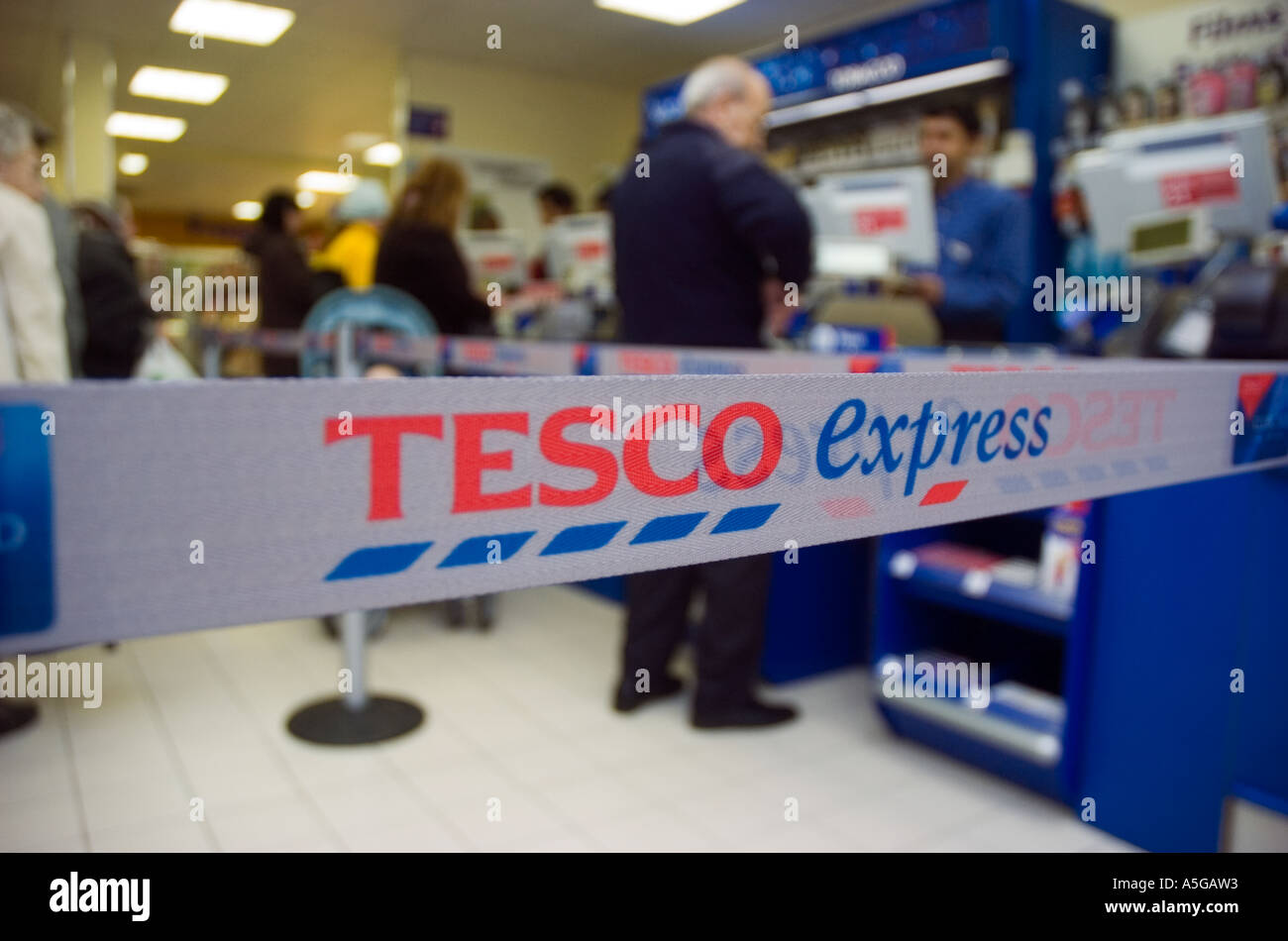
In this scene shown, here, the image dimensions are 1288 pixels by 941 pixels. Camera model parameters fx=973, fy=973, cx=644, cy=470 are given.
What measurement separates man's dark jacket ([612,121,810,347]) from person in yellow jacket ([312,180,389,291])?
1.91m

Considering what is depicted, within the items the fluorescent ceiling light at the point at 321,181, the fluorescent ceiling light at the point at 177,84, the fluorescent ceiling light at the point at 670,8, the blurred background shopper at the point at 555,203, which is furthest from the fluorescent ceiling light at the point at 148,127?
the blurred background shopper at the point at 555,203

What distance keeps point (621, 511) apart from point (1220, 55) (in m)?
4.43

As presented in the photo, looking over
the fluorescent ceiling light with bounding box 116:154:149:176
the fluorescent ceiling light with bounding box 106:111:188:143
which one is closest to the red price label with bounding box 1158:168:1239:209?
the fluorescent ceiling light with bounding box 106:111:188:143

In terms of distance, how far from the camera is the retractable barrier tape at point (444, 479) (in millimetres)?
500

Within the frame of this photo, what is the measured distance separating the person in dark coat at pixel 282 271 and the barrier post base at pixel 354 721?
6.22ft

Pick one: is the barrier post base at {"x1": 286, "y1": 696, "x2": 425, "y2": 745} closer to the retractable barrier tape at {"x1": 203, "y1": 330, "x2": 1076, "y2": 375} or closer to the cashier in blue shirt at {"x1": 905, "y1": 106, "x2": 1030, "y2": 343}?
the retractable barrier tape at {"x1": 203, "y1": 330, "x2": 1076, "y2": 375}

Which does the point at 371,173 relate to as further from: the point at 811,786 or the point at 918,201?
the point at 811,786

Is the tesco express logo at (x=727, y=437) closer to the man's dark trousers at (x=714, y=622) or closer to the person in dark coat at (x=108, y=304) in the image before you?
the man's dark trousers at (x=714, y=622)

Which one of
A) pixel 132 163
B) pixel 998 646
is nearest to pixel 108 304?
pixel 998 646

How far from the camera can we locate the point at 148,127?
11.1 meters

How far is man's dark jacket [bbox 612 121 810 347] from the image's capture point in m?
2.45

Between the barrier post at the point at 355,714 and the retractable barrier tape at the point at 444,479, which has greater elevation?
the retractable barrier tape at the point at 444,479

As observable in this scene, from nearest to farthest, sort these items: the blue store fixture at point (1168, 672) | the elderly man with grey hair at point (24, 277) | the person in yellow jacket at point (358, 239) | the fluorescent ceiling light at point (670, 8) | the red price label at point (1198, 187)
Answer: the blue store fixture at point (1168, 672), the red price label at point (1198, 187), the elderly man with grey hair at point (24, 277), the person in yellow jacket at point (358, 239), the fluorescent ceiling light at point (670, 8)

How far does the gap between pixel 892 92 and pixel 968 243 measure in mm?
2434
